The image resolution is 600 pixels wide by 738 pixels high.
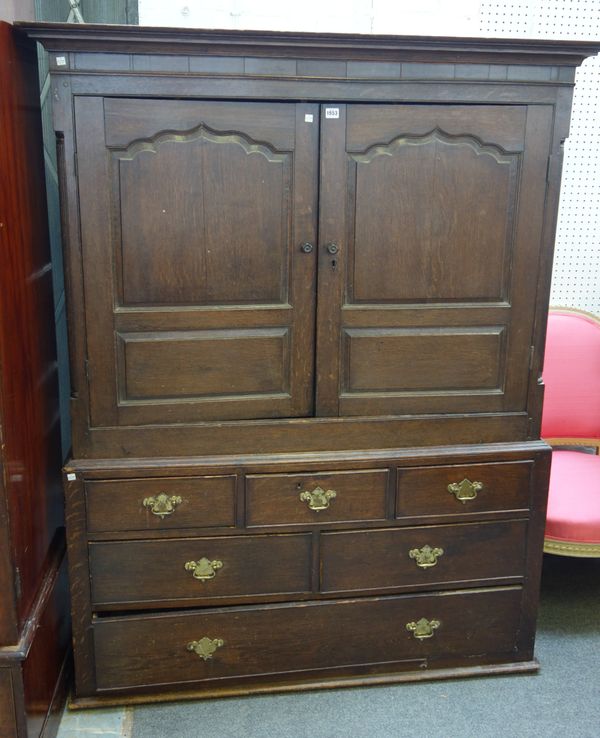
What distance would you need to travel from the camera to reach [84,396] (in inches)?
88.0

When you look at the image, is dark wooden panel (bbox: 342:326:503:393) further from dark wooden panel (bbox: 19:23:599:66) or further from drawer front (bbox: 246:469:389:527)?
dark wooden panel (bbox: 19:23:599:66)

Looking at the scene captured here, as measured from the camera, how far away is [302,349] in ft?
7.57

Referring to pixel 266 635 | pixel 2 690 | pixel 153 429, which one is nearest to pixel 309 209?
pixel 153 429

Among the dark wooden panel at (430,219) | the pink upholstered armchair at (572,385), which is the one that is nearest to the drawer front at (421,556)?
the pink upholstered armchair at (572,385)

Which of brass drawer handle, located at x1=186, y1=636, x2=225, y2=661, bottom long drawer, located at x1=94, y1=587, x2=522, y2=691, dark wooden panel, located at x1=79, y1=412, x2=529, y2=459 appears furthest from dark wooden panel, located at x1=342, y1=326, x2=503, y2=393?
brass drawer handle, located at x1=186, y1=636, x2=225, y2=661

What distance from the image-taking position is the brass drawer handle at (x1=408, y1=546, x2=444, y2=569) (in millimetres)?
2479

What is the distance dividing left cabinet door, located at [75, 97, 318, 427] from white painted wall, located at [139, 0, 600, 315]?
0.64m

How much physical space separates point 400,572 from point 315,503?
0.38m

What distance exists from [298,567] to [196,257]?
1020 millimetres

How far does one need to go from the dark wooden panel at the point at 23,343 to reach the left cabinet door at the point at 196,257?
0.18 metres

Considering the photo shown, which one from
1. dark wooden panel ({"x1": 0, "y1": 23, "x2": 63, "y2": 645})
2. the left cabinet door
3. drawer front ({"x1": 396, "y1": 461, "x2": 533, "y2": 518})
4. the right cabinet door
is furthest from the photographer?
drawer front ({"x1": 396, "y1": 461, "x2": 533, "y2": 518})

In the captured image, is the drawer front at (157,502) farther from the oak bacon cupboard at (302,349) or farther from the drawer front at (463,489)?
the drawer front at (463,489)

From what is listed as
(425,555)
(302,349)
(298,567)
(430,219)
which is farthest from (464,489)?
(430,219)

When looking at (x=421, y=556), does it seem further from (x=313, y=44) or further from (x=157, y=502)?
(x=313, y=44)
